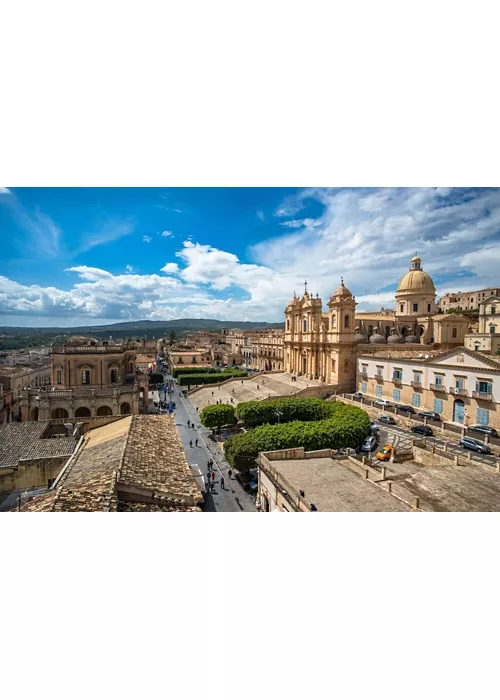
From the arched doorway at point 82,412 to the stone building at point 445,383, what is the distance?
12556 mm

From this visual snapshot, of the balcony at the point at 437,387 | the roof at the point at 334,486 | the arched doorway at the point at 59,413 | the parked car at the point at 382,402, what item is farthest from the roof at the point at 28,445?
the balcony at the point at 437,387

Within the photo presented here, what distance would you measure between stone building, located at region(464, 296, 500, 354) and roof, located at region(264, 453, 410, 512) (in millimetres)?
13186

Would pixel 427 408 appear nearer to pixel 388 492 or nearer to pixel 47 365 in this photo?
pixel 388 492

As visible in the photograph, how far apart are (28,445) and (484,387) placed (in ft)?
45.2

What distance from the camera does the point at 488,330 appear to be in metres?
17.4

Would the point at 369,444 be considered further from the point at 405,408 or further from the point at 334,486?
the point at 334,486

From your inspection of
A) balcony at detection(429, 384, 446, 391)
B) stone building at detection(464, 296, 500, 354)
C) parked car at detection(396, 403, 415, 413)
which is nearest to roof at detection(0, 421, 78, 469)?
parked car at detection(396, 403, 415, 413)

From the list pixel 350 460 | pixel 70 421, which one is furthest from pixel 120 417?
pixel 350 460

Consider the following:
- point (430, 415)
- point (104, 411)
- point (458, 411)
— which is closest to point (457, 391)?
point (458, 411)

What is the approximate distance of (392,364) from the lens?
14883 mm

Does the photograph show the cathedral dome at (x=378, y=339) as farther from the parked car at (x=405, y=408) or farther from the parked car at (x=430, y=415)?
the parked car at (x=430, y=415)

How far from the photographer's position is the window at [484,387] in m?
10.9

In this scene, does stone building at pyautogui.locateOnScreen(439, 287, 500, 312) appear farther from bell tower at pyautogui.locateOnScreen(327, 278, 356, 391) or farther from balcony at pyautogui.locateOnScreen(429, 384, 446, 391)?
balcony at pyautogui.locateOnScreen(429, 384, 446, 391)

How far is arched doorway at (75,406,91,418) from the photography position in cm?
1163
